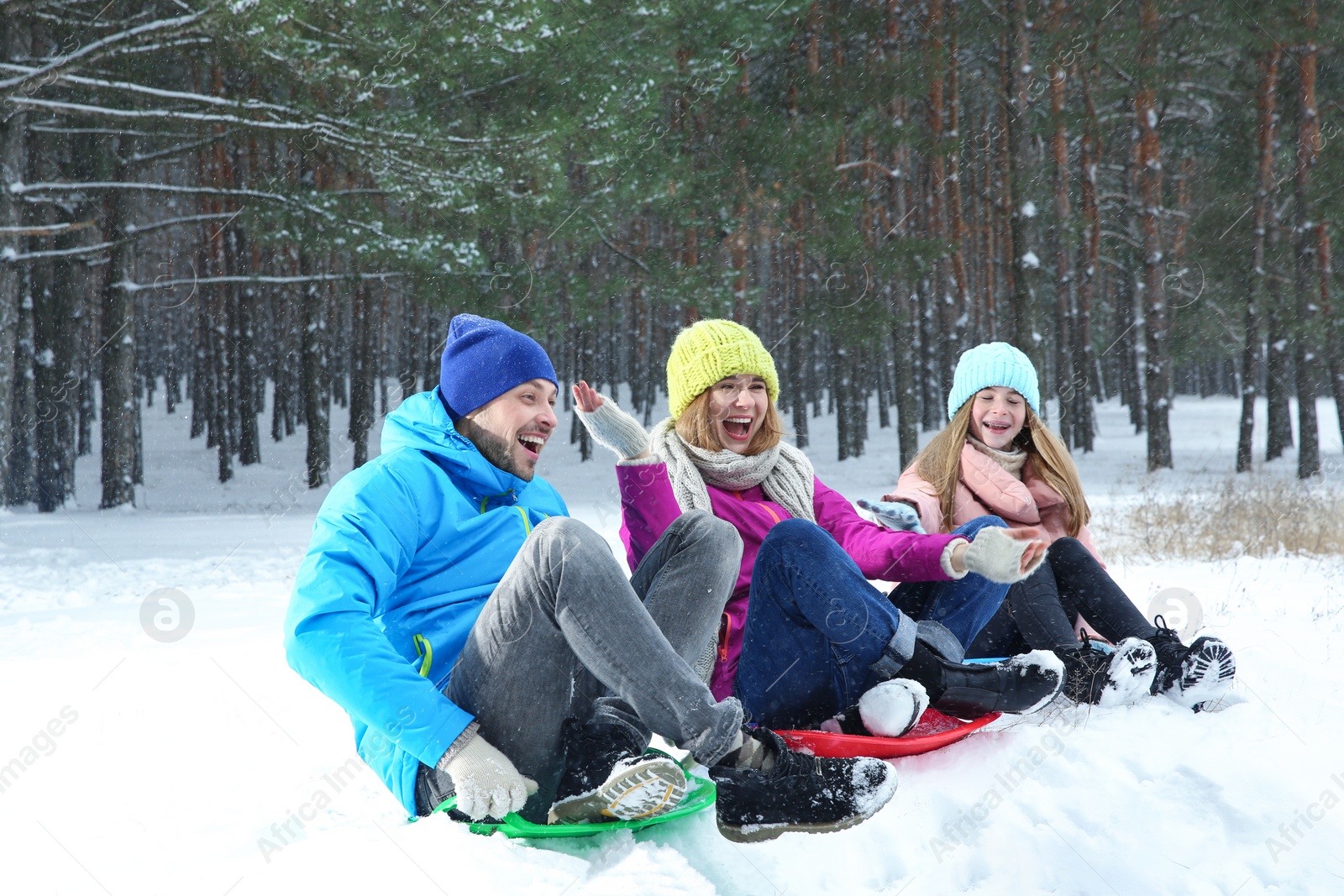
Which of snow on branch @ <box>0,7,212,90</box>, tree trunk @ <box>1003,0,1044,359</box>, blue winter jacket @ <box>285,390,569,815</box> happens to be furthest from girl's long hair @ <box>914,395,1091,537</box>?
tree trunk @ <box>1003,0,1044,359</box>

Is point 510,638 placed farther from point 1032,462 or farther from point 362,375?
point 362,375

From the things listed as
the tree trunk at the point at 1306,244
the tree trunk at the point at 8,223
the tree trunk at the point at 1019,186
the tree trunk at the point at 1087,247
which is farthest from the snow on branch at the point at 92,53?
the tree trunk at the point at 1306,244

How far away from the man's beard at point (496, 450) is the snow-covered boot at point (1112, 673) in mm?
1981

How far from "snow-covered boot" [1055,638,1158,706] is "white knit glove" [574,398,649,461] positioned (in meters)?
1.64

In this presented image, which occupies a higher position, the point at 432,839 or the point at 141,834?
the point at 432,839

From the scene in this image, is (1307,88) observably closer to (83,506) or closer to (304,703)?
(304,703)

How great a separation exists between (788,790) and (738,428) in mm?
1357

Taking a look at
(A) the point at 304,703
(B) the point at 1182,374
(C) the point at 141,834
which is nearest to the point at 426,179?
(A) the point at 304,703

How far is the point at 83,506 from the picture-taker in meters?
15.2

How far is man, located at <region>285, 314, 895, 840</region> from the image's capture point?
2055mm

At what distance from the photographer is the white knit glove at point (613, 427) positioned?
293 centimetres

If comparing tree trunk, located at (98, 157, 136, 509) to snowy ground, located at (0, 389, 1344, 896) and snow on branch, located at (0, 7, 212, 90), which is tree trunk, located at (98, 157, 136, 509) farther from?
snowy ground, located at (0, 389, 1344, 896)

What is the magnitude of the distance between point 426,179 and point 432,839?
9.26 metres

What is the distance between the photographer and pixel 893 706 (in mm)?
2713
